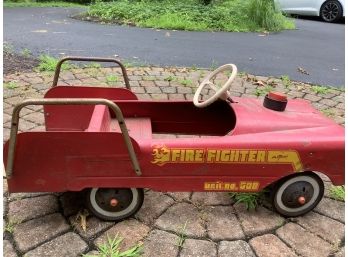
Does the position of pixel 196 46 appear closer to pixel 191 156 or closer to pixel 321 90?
pixel 321 90

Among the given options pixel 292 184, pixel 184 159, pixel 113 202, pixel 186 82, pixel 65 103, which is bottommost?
pixel 186 82

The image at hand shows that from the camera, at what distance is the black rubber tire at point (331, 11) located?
11.7 m

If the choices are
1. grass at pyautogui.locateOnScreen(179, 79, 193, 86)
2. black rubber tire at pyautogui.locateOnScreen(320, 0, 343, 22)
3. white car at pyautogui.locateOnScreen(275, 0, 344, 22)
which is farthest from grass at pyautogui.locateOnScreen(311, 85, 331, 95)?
black rubber tire at pyautogui.locateOnScreen(320, 0, 343, 22)

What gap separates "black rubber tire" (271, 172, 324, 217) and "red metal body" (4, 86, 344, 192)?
0.08 metres

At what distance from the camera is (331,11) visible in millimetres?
11867

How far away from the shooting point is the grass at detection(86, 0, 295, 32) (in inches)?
366

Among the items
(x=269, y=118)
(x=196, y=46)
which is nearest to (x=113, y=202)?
(x=269, y=118)

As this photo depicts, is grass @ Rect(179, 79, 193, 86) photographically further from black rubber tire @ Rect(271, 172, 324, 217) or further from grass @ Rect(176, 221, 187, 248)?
grass @ Rect(176, 221, 187, 248)

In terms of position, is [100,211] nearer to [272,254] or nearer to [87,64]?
[272,254]

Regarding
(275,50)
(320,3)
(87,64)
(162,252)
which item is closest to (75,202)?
(162,252)

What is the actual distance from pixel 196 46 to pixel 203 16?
8.80 feet

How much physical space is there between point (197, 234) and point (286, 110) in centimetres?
101

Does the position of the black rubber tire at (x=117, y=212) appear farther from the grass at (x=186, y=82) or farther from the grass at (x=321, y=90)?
the grass at (x=321, y=90)

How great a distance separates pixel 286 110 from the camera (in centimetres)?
271
